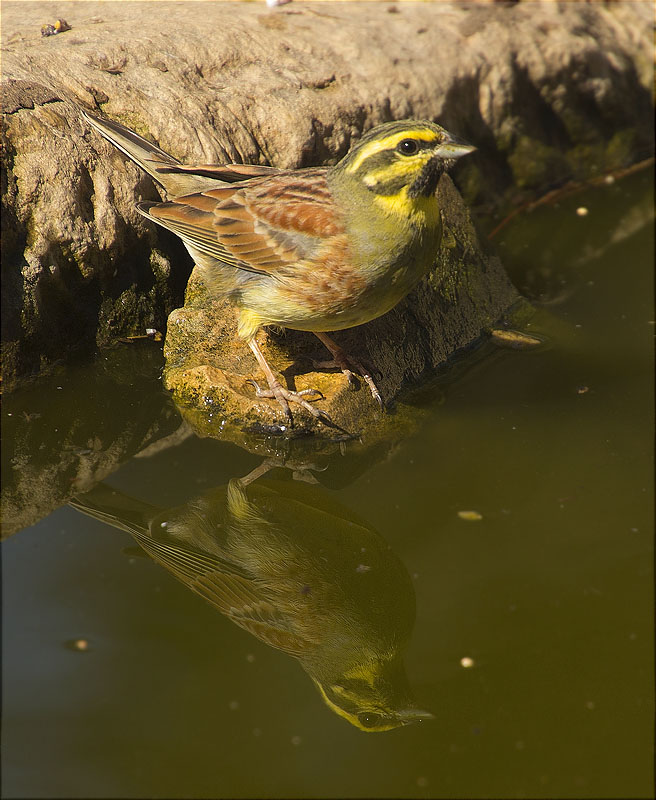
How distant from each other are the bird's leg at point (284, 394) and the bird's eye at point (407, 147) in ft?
5.23

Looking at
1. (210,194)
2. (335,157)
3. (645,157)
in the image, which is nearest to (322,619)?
(210,194)

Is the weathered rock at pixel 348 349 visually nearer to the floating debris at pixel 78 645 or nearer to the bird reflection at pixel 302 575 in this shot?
the bird reflection at pixel 302 575

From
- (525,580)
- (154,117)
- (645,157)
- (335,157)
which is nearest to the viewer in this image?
(525,580)

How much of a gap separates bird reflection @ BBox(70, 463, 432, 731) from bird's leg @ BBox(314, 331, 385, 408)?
0.83 meters

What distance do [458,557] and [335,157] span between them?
3.60 meters

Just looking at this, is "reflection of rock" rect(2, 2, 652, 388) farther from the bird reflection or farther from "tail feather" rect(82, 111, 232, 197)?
the bird reflection

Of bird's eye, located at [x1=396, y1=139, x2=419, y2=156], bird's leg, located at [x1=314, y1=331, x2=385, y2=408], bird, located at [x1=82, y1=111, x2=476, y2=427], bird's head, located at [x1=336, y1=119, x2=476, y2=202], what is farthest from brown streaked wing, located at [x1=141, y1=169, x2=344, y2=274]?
bird's leg, located at [x1=314, y1=331, x2=385, y2=408]

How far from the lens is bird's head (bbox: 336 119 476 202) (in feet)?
14.8

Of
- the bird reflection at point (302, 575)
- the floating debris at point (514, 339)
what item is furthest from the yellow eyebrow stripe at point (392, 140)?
the floating debris at point (514, 339)

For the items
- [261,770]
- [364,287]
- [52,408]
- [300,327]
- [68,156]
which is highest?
[68,156]

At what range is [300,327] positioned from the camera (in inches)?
201

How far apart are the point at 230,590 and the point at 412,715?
1.13m

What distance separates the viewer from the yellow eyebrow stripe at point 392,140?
4.50 meters

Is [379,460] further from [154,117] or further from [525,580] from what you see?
[154,117]
